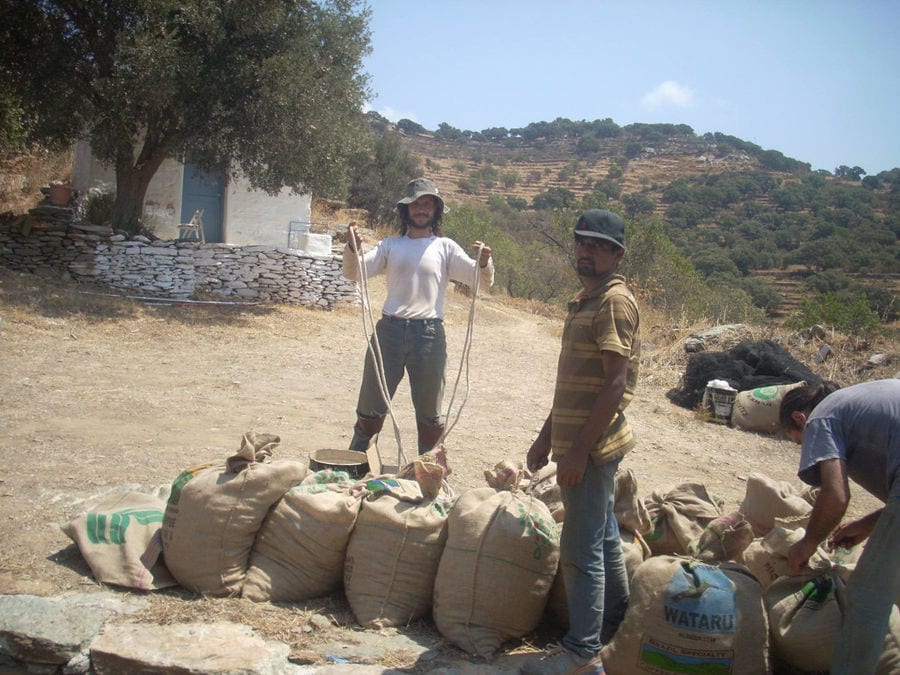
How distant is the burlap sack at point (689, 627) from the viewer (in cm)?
262

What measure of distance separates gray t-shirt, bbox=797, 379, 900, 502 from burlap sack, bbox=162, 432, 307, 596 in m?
2.18

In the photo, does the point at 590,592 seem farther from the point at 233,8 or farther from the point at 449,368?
the point at 233,8

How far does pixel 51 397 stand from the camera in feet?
21.0

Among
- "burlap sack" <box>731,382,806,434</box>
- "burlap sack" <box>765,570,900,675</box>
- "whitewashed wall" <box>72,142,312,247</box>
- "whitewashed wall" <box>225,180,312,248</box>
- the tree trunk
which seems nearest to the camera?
"burlap sack" <box>765,570,900,675</box>

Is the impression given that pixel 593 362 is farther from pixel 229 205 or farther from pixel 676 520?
pixel 229 205

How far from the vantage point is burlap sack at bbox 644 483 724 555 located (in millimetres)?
3451

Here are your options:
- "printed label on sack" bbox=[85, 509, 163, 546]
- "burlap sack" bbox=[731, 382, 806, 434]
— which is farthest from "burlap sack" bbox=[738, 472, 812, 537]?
"burlap sack" bbox=[731, 382, 806, 434]

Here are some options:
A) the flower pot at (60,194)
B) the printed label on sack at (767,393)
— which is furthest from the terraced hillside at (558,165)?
the printed label on sack at (767,393)

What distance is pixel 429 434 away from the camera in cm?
447

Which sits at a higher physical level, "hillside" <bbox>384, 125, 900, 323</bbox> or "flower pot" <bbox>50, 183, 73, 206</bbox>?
"hillside" <bbox>384, 125, 900, 323</bbox>

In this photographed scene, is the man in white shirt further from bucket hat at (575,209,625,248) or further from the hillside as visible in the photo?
the hillside

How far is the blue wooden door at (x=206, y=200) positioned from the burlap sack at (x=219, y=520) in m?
12.9

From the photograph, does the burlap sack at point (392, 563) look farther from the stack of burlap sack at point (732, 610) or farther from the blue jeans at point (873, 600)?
the blue jeans at point (873, 600)

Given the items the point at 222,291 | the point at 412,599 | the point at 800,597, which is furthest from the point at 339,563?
the point at 222,291
